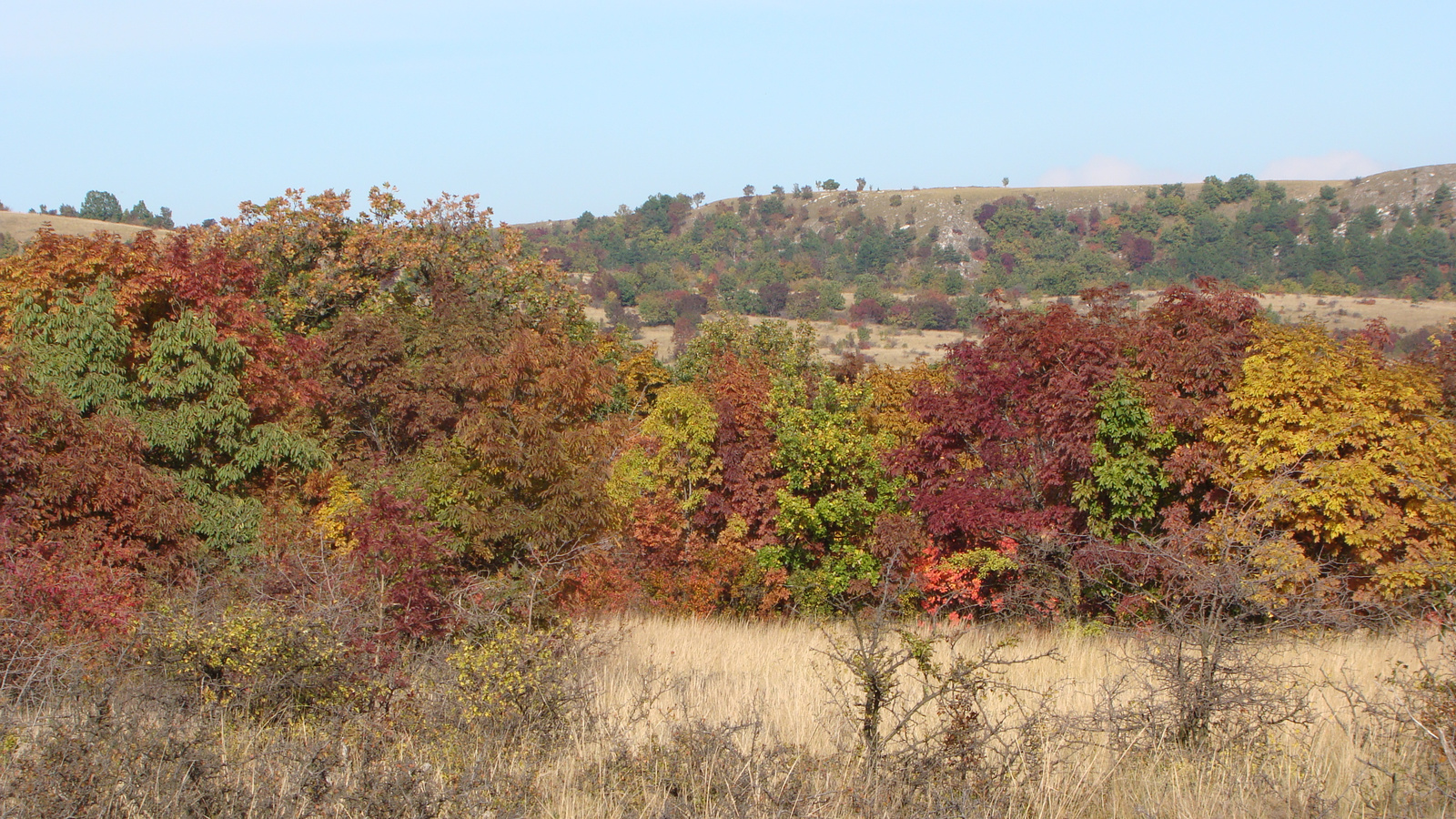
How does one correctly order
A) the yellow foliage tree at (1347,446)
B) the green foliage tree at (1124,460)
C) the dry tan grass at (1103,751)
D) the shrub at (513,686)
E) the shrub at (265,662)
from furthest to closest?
the green foliage tree at (1124,460) → the yellow foliage tree at (1347,446) → the shrub at (265,662) → the shrub at (513,686) → the dry tan grass at (1103,751)

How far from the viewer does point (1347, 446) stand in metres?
12.9

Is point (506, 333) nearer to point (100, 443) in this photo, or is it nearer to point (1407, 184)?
point (100, 443)

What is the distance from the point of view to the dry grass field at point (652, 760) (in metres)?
4.93

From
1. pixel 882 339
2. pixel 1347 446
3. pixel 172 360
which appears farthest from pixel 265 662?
pixel 882 339

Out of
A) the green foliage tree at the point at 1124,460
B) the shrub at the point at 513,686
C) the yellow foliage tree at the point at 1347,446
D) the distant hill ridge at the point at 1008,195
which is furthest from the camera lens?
the distant hill ridge at the point at 1008,195

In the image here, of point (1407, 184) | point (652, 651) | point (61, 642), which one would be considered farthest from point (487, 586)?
point (1407, 184)

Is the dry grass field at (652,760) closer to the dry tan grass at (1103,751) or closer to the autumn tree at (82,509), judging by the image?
the dry tan grass at (1103,751)

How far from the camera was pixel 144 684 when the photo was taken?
697 centimetres

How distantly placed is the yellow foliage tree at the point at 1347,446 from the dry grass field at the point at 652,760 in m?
5.06

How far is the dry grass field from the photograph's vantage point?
194 inches

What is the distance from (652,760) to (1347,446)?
10877 mm

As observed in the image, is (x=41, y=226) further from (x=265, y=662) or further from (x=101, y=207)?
(x=265, y=662)

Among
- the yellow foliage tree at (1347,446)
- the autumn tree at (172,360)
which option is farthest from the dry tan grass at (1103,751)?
the autumn tree at (172,360)

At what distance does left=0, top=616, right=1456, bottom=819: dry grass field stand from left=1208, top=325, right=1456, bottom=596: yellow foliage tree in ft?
16.6
